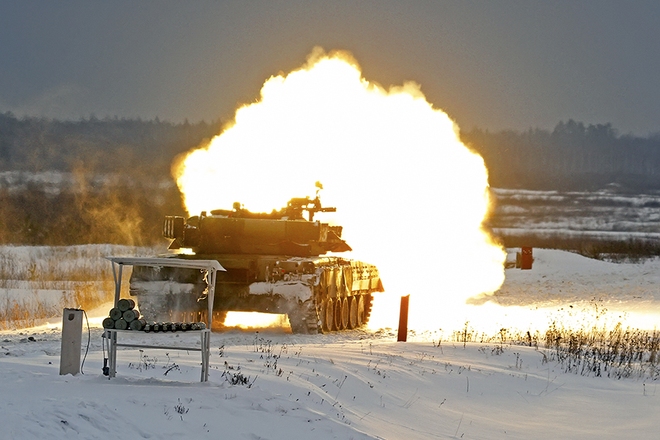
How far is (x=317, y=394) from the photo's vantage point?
12000 mm

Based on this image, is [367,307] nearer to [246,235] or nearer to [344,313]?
[344,313]

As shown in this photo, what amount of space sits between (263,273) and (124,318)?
9727 mm

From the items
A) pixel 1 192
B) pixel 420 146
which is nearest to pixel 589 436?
pixel 420 146

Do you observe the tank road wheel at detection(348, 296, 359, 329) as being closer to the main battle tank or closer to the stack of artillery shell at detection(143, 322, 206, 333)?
the main battle tank

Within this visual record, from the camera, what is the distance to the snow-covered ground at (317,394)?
9.83 m

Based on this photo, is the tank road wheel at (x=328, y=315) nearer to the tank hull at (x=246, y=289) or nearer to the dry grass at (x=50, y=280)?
the tank hull at (x=246, y=289)

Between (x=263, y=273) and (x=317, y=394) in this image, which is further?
(x=263, y=273)

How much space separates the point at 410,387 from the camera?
14.0 meters

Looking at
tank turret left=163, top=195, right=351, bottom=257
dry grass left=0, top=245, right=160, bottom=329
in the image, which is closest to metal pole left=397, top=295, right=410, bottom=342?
tank turret left=163, top=195, right=351, bottom=257

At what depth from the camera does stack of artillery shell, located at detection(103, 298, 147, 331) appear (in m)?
11.1

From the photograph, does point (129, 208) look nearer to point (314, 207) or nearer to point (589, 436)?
point (314, 207)

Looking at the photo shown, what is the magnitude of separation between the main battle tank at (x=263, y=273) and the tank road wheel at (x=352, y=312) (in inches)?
0.8

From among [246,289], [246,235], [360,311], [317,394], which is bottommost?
[317,394]

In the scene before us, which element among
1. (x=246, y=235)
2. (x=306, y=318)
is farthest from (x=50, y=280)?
(x=306, y=318)
